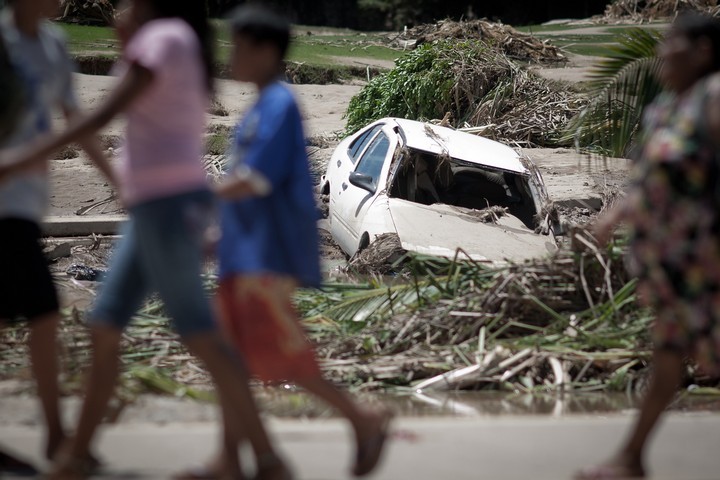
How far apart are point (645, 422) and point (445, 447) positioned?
91cm

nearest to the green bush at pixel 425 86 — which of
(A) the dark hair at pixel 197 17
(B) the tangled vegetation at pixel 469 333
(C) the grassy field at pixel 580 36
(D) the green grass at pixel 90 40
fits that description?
(D) the green grass at pixel 90 40

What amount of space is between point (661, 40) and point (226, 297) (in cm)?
466

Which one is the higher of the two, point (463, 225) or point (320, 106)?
point (463, 225)

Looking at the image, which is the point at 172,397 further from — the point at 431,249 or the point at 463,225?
the point at 463,225

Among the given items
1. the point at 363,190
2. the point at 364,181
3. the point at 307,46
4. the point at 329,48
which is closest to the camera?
the point at 364,181

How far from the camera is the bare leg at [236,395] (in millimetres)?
3619

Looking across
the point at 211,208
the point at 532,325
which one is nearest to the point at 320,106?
the point at 532,325

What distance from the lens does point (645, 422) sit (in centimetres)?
395

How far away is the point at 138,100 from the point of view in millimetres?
3568

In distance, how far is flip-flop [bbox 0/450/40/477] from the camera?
13.1 feet

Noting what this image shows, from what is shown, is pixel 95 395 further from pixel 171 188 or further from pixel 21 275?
pixel 171 188

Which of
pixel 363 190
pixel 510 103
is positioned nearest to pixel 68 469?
pixel 363 190

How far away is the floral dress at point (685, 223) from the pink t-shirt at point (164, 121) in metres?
1.61

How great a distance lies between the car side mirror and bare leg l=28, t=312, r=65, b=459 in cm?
556
